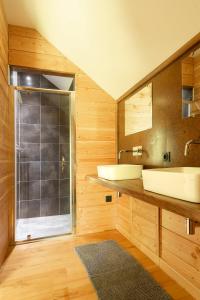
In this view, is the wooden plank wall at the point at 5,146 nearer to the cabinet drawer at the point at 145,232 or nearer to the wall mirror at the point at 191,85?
the cabinet drawer at the point at 145,232

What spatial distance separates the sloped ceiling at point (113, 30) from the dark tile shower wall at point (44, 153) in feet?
2.61

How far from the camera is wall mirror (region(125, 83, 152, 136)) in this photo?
208 centimetres

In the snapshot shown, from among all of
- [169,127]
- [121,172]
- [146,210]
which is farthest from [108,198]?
[169,127]

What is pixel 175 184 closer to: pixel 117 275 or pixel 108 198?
pixel 117 275

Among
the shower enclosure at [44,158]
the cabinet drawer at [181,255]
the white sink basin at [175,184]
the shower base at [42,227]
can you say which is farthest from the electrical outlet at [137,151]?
the shower base at [42,227]

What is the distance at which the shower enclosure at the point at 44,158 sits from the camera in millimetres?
2986

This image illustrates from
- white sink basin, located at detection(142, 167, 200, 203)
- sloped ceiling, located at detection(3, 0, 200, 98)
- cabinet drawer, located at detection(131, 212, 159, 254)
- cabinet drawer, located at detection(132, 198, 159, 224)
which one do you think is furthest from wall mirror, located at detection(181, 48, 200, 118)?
cabinet drawer, located at detection(131, 212, 159, 254)

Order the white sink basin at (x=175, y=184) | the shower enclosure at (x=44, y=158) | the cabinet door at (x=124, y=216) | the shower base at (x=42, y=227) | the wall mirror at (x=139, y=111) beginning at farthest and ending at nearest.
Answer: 1. the shower enclosure at (x=44, y=158)
2. the shower base at (x=42, y=227)
3. the cabinet door at (x=124, y=216)
4. the wall mirror at (x=139, y=111)
5. the white sink basin at (x=175, y=184)

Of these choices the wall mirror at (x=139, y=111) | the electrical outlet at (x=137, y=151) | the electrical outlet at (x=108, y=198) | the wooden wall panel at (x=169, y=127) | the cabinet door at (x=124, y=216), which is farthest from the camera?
the electrical outlet at (x=108, y=198)

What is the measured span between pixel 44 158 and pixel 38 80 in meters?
1.24

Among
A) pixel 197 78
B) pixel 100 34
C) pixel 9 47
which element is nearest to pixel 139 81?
pixel 100 34

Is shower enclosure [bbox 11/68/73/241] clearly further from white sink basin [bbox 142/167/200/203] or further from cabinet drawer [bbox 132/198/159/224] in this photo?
white sink basin [bbox 142/167/200/203]

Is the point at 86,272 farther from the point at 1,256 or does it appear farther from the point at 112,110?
the point at 112,110

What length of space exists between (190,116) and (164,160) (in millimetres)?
476
